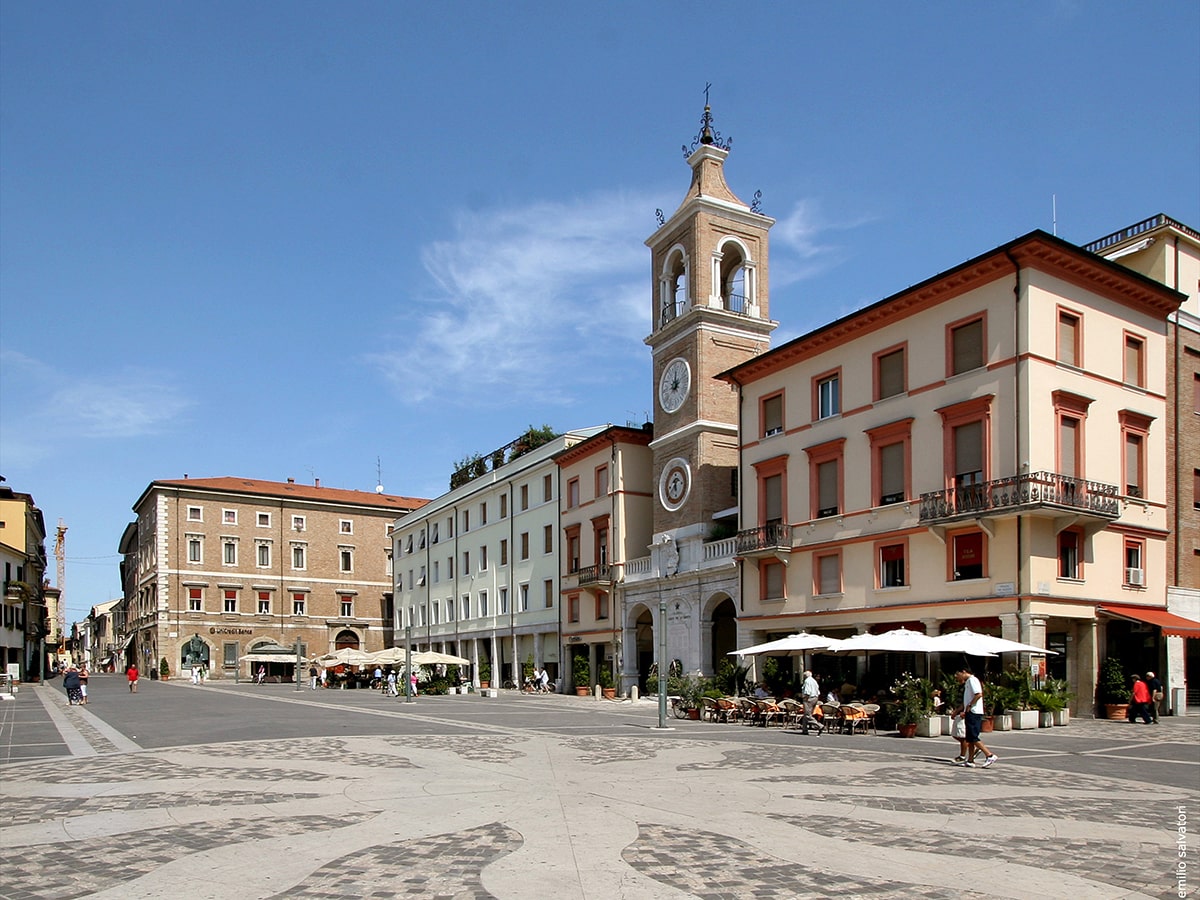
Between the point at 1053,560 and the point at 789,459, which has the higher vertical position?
the point at 789,459

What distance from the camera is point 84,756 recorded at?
61.8 feet

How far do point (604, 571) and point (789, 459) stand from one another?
14.6 meters

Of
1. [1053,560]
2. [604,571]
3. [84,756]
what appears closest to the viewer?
[84,756]

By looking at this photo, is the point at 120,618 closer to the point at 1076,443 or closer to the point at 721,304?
the point at 721,304

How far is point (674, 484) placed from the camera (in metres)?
44.3

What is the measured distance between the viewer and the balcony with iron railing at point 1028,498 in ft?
91.3

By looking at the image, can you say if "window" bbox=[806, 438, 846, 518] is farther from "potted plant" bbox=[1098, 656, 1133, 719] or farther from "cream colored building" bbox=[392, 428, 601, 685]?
"cream colored building" bbox=[392, 428, 601, 685]

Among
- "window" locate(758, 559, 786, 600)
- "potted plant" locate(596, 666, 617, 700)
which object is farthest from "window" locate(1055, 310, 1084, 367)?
"potted plant" locate(596, 666, 617, 700)

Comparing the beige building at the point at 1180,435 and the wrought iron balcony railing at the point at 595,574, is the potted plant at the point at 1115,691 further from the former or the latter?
the wrought iron balcony railing at the point at 595,574

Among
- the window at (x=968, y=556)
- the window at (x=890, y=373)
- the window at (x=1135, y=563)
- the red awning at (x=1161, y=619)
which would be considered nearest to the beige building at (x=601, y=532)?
the window at (x=890, y=373)

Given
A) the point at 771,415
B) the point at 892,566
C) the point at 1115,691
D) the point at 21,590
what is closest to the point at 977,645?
the point at 1115,691

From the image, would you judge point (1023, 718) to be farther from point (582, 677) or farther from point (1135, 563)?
point (582, 677)

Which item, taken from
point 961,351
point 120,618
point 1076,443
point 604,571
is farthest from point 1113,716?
point 120,618

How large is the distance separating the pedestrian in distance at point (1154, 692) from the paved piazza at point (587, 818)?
6.63 m
